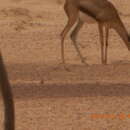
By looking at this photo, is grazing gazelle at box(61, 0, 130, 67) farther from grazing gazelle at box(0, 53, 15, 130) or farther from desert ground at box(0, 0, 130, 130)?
grazing gazelle at box(0, 53, 15, 130)

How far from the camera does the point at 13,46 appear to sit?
52.9 feet

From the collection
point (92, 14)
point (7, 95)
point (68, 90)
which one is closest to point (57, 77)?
point (68, 90)

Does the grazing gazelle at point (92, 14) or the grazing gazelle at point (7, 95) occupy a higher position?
the grazing gazelle at point (7, 95)

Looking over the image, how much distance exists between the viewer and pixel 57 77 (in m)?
11.7

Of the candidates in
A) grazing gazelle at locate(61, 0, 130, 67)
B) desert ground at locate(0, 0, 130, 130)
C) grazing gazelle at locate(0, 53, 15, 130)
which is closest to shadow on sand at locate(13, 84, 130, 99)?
desert ground at locate(0, 0, 130, 130)

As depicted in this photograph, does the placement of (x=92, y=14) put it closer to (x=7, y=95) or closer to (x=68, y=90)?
(x=68, y=90)

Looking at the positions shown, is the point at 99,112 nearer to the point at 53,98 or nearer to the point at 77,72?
the point at 53,98

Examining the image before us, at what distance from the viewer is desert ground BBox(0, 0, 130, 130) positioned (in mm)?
8297

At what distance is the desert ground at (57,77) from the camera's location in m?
8.30

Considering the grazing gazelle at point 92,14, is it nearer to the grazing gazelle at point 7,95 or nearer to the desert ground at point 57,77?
the desert ground at point 57,77

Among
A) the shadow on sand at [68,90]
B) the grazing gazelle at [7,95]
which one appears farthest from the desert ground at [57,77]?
the grazing gazelle at [7,95]

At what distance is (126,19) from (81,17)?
7913 millimetres

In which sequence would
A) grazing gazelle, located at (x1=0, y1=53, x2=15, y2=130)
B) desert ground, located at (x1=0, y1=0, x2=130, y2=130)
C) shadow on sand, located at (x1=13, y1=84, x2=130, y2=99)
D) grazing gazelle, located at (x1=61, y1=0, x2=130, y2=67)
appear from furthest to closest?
grazing gazelle, located at (x1=61, y1=0, x2=130, y2=67)
shadow on sand, located at (x1=13, y1=84, x2=130, y2=99)
desert ground, located at (x1=0, y1=0, x2=130, y2=130)
grazing gazelle, located at (x1=0, y1=53, x2=15, y2=130)

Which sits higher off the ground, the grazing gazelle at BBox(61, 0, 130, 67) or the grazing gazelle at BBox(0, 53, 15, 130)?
the grazing gazelle at BBox(0, 53, 15, 130)
